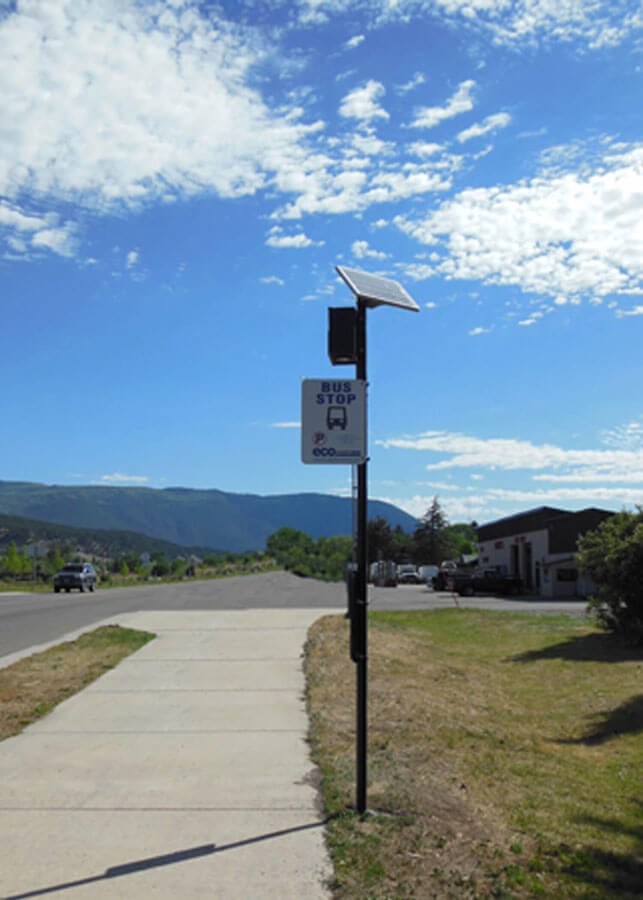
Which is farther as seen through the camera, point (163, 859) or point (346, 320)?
point (346, 320)

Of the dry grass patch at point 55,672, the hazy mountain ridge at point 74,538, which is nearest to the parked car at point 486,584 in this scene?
the dry grass patch at point 55,672

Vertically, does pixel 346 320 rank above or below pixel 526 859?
above

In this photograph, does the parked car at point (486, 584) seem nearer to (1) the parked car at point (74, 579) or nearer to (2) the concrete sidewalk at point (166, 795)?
(1) the parked car at point (74, 579)

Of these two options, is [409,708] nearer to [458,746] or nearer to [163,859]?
[458,746]

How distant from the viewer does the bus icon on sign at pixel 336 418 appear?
6055mm

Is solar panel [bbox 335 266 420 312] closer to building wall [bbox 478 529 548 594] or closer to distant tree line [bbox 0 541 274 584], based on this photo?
building wall [bbox 478 529 548 594]

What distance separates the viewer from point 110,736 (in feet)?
25.7

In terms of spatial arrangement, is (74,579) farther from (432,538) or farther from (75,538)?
(75,538)

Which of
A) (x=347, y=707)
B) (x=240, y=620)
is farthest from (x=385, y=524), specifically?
(x=347, y=707)

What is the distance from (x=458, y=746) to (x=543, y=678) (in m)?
6.41

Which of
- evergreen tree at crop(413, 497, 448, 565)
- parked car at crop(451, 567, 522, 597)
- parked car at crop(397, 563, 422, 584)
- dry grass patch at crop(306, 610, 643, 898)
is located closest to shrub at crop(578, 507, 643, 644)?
dry grass patch at crop(306, 610, 643, 898)

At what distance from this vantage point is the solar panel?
20.7 ft

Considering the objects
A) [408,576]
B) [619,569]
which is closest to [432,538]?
[408,576]

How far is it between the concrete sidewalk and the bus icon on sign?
2.47m
